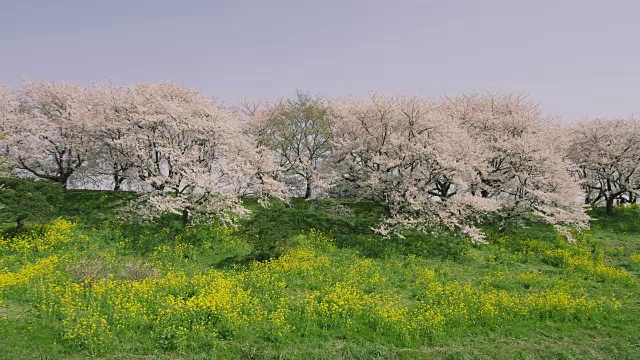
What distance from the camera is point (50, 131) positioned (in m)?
34.3

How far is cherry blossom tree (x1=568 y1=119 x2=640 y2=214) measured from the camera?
38.1m

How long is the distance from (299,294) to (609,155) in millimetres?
37126

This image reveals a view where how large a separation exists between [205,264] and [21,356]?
1049 centimetres

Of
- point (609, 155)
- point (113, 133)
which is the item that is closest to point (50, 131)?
point (113, 133)

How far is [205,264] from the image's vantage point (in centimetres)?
2186

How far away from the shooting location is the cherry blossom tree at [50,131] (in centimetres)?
3341

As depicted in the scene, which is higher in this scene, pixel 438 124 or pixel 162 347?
pixel 438 124

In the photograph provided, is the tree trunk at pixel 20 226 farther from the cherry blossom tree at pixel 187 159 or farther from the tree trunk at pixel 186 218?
the tree trunk at pixel 186 218

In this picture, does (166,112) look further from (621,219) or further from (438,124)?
(621,219)

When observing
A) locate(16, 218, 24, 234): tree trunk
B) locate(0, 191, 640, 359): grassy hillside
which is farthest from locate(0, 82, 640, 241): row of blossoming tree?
locate(16, 218, 24, 234): tree trunk

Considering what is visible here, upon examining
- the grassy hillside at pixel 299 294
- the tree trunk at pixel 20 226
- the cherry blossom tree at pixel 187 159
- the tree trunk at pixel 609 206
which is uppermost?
the cherry blossom tree at pixel 187 159

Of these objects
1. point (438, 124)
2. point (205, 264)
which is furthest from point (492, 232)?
point (205, 264)

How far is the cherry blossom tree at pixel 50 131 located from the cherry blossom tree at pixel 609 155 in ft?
152

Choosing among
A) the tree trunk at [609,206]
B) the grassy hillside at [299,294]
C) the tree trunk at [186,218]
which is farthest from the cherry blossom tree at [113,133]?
the tree trunk at [609,206]
